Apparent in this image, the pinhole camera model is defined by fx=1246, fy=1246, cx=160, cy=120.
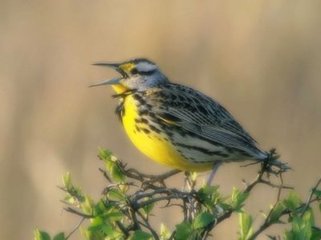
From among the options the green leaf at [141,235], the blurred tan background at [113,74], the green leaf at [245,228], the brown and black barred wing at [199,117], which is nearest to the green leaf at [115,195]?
the green leaf at [141,235]

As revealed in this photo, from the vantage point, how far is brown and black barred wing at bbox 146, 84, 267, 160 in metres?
3.48

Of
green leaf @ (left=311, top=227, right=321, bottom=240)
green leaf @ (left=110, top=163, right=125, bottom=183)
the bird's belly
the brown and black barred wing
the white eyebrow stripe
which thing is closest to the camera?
green leaf @ (left=311, top=227, right=321, bottom=240)

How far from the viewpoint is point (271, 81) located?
612 centimetres

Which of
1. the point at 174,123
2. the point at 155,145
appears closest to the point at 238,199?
the point at 155,145

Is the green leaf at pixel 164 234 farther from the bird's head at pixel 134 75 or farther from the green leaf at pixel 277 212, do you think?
the bird's head at pixel 134 75

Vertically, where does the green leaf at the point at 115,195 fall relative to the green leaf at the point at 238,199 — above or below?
below

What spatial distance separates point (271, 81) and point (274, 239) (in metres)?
4.05

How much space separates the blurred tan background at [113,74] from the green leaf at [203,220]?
9.35 ft

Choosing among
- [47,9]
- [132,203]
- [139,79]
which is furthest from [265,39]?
[132,203]

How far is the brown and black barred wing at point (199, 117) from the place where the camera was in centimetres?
348

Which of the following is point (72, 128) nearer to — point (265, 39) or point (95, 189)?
point (95, 189)

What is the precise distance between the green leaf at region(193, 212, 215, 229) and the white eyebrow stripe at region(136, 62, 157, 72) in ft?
4.94

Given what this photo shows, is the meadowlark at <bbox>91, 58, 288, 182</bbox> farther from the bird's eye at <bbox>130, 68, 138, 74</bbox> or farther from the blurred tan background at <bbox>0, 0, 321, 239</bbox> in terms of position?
the blurred tan background at <bbox>0, 0, 321, 239</bbox>

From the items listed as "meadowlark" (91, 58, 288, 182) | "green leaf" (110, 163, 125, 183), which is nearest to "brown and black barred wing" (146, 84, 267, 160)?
"meadowlark" (91, 58, 288, 182)
